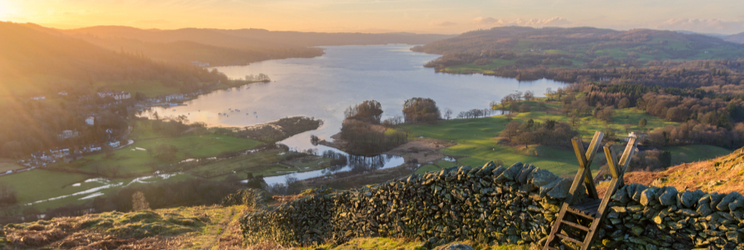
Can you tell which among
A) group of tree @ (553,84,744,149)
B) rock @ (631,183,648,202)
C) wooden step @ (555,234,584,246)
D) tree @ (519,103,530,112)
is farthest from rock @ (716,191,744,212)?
tree @ (519,103,530,112)

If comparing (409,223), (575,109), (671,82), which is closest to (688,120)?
(575,109)

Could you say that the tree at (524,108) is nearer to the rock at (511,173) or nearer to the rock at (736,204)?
the rock at (511,173)

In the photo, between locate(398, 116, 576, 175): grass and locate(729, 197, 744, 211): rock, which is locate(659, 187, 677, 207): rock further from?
locate(398, 116, 576, 175): grass

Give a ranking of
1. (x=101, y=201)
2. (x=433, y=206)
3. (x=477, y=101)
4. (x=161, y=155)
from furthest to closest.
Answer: (x=477, y=101), (x=161, y=155), (x=101, y=201), (x=433, y=206)

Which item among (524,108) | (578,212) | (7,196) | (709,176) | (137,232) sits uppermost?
(578,212)

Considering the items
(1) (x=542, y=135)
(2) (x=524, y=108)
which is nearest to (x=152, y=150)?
(1) (x=542, y=135)

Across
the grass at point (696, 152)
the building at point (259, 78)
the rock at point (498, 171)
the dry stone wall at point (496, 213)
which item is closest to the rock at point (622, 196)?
the dry stone wall at point (496, 213)

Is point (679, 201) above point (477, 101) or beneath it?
above

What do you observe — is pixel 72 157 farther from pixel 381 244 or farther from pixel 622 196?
pixel 622 196

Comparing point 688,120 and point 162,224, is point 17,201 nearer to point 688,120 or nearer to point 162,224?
point 162,224
